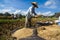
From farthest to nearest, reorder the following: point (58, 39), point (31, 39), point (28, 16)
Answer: point (28, 16), point (58, 39), point (31, 39)

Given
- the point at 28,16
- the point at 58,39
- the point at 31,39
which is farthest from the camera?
the point at 28,16

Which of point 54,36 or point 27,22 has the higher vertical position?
point 27,22

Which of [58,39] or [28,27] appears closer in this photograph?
[58,39]

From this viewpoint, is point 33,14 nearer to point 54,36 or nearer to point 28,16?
point 28,16

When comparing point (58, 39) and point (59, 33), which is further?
point (59, 33)

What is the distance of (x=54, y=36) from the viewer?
991cm

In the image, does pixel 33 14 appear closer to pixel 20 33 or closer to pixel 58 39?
pixel 20 33

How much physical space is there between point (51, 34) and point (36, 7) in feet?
5.77

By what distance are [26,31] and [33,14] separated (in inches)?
40.5

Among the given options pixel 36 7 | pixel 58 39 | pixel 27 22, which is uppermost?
pixel 36 7

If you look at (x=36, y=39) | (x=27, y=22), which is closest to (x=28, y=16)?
(x=27, y=22)

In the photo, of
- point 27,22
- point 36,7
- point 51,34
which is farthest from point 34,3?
point 51,34

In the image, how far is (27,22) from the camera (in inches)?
447

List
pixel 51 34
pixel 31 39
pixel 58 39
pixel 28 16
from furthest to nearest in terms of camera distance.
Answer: pixel 28 16 < pixel 51 34 < pixel 58 39 < pixel 31 39
